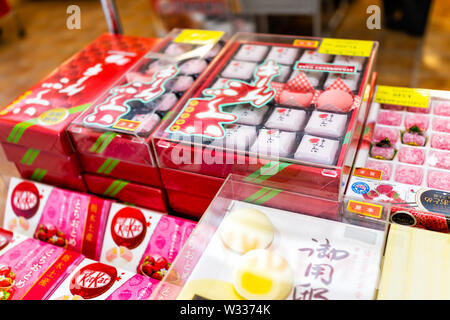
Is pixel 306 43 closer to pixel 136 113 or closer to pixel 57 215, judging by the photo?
pixel 136 113

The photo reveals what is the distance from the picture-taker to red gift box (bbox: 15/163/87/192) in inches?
66.1

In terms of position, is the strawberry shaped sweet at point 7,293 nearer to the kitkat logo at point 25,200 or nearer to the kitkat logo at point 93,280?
the kitkat logo at point 93,280

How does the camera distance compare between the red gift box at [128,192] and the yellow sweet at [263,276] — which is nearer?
the yellow sweet at [263,276]

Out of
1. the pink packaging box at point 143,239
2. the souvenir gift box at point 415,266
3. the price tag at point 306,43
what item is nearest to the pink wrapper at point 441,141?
the souvenir gift box at point 415,266

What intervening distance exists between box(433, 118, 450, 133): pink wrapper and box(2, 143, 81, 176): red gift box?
4.46 ft

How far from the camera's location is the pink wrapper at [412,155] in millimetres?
1430

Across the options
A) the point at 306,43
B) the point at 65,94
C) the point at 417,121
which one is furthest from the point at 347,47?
the point at 65,94

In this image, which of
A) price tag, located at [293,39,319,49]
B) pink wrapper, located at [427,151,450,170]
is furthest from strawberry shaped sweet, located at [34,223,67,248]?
pink wrapper, located at [427,151,450,170]

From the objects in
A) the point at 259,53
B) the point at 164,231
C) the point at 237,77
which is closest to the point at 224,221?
the point at 164,231

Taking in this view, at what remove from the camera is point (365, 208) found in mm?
1192

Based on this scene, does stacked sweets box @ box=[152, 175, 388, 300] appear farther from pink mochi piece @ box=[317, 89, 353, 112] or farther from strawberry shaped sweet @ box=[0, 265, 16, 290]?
strawberry shaped sweet @ box=[0, 265, 16, 290]

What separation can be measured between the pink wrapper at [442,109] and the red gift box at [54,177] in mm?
1406
